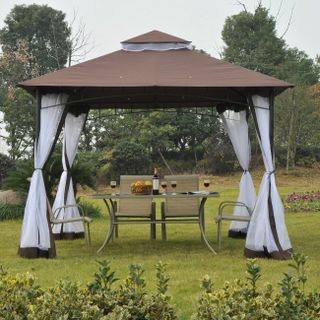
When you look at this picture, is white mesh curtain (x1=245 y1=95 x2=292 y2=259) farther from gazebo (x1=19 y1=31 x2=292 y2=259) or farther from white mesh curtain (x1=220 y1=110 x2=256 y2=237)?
white mesh curtain (x1=220 y1=110 x2=256 y2=237)

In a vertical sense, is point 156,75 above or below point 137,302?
above

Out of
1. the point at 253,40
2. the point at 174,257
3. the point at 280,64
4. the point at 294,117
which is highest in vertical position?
the point at 253,40

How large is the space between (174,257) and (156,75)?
222cm

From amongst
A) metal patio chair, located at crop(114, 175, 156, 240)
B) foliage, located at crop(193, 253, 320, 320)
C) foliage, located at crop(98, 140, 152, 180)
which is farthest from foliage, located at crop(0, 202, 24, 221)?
foliage, located at crop(193, 253, 320, 320)

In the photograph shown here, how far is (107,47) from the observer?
24312 millimetres

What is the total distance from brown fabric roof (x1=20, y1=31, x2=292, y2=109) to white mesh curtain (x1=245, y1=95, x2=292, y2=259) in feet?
1.28

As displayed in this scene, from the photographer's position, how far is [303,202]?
1269cm

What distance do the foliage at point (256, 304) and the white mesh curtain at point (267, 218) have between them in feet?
12.8

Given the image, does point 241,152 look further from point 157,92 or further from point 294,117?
point 294,117

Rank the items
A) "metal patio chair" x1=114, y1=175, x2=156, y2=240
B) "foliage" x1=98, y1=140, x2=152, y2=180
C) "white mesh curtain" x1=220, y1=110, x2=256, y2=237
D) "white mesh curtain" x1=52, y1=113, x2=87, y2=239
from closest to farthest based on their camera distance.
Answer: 1. "metal patio chair" x1=114, y1=175, x2=156, y2=240
2. "white mesh curtain" x1=220, y1=110, x2=256, y2=237
3. "white mesh curtain" x1=52, y1=113, x2=87, y2=239
4. "foliage" x1=98, y1=140, x2=152, y2=180

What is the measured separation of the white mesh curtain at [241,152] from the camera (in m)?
8.59

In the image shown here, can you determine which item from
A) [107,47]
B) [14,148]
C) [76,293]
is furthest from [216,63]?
[107,47]

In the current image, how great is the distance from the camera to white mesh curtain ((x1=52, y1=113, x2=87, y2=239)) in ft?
29.0

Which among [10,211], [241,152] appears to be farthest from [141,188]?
[10,211]
